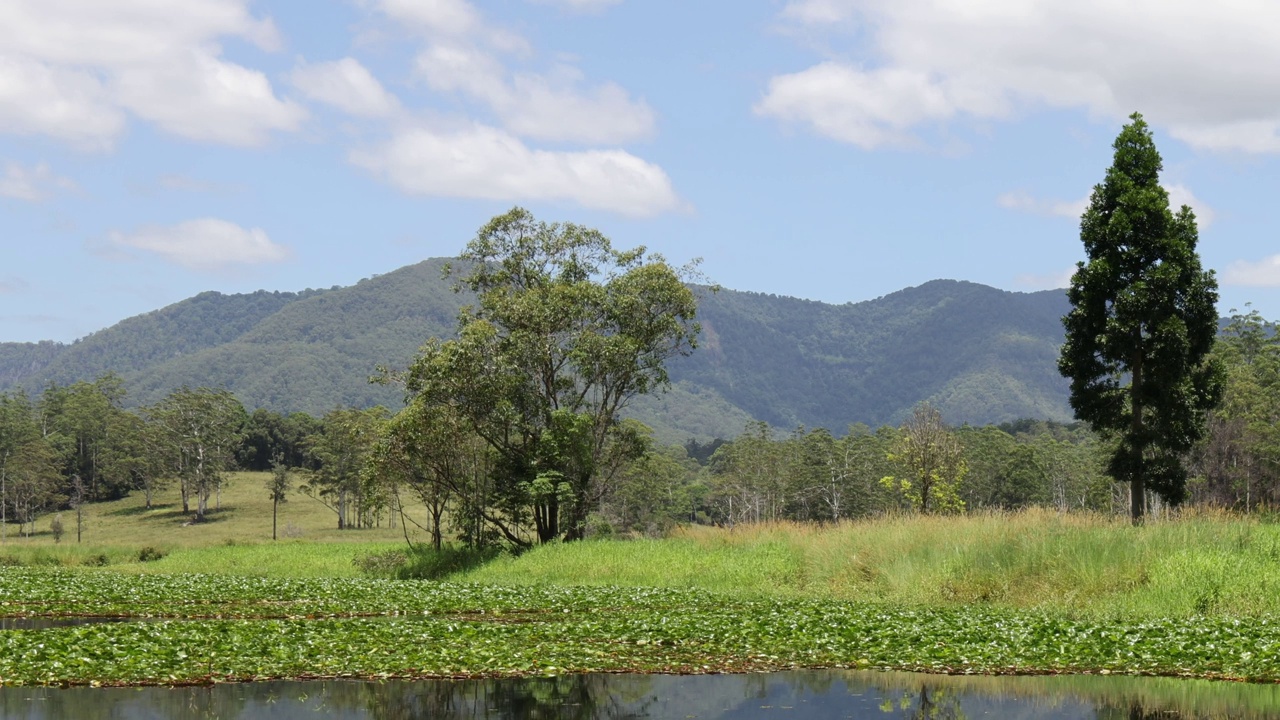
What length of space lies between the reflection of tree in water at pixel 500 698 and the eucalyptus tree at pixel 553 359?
24999mm

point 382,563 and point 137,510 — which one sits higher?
point 382,563

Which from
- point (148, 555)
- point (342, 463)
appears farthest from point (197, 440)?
point (148, 555)

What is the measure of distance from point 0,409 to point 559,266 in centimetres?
9469

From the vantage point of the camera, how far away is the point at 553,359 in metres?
44.2

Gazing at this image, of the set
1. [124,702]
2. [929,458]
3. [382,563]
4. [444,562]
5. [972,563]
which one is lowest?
[382,563]

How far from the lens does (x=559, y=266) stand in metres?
45.9

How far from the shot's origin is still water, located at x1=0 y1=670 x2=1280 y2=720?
13977 millimetres

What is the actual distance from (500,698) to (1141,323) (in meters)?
27.6

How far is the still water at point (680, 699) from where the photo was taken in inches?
550

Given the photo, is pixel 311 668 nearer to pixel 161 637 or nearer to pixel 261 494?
pixel 161 637

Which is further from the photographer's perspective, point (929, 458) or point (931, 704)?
point (929, 458)

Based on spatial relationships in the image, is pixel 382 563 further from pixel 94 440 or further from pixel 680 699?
pixel 94 440

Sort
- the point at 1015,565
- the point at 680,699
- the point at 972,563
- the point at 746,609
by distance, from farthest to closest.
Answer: the point at 972,563 < the point at 1015,565 < the point at 746,609 < the point at 680,699

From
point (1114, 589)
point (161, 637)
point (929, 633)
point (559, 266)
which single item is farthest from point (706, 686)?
point (559, 266)
